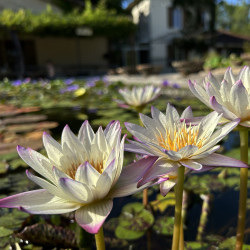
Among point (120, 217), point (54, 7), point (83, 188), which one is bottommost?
point (120, 217)

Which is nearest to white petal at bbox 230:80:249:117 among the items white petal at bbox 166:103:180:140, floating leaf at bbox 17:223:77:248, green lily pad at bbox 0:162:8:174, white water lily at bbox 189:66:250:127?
white water lily at bbox 189:66:250:127

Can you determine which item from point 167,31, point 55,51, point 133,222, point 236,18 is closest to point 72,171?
point 133,222

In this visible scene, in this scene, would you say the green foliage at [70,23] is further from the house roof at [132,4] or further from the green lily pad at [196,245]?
the green lily pad at [196,245]

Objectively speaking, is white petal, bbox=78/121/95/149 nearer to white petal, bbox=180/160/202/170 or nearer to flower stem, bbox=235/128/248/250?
white petal, bbox=180/160/202/170

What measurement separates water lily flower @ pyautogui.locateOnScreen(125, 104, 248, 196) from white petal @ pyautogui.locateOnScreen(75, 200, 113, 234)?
7 cm

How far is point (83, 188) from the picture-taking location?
1.18 ft

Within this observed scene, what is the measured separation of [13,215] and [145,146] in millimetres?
766

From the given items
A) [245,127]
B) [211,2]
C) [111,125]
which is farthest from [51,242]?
[211,2]

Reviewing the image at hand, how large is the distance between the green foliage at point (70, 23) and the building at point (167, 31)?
3.25 m

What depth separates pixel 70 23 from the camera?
35.2 feet

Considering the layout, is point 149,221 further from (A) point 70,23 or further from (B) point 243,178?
(A) point 70,23

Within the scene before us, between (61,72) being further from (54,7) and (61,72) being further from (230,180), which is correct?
(230,180)

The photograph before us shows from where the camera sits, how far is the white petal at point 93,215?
34cm

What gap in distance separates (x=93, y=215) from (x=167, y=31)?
15953 mm
